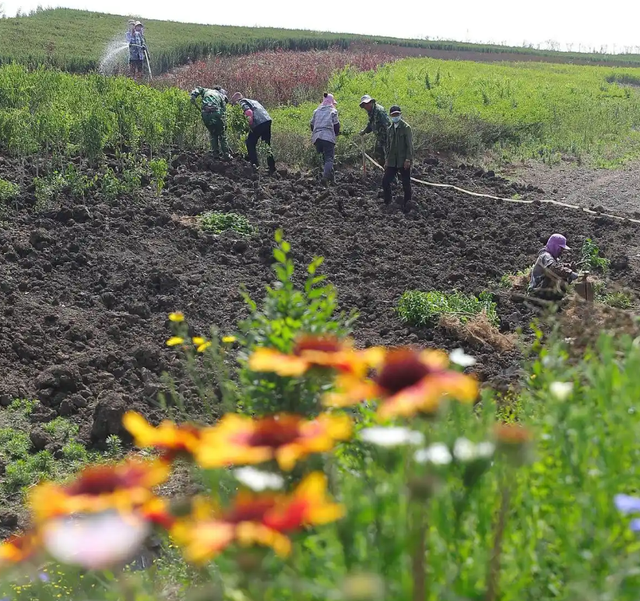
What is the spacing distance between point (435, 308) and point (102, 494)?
239 inches

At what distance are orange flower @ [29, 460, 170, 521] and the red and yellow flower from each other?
120 millimetres

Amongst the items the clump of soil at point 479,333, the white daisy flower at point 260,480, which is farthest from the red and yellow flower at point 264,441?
the clump of soil at point 479,333

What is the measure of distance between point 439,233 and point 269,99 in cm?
1098

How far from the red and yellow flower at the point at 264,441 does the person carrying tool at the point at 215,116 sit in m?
11.4

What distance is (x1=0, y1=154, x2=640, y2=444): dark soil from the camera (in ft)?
20.7

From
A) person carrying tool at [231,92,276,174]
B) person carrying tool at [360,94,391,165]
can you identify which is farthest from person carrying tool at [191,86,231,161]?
person carrying tool at [360,94,391,165]

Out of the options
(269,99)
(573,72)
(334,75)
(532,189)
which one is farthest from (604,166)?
(573,72)

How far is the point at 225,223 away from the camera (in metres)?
10.2

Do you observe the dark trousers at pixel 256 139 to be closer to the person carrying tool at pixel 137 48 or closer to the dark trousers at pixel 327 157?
the dark trousers at pixel 327 157

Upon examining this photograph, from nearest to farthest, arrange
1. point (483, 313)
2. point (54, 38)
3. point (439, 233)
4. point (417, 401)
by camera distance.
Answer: point (417, 401) < point (483, 313) < point (439, 233) < point (54, 38)

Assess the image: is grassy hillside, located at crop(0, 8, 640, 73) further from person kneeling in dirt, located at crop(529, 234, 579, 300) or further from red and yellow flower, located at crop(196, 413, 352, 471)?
red and yellow flower, located at crop(196, 413, 352, 471)

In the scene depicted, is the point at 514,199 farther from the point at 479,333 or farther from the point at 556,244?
the point at 479,333

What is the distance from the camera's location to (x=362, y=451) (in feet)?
8.34

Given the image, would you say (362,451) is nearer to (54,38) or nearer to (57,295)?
(57,295)
